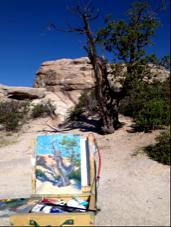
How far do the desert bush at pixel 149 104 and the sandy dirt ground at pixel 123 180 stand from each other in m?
0.42

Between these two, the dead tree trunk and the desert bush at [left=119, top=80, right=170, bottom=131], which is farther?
the dead tree trunk

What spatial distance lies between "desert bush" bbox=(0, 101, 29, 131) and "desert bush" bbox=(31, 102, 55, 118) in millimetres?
465

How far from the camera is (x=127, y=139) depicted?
1082 centimetres

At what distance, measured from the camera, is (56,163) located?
586 cm

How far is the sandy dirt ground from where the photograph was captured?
520 cm

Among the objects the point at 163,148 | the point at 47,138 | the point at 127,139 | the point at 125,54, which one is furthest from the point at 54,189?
the point at 125,54

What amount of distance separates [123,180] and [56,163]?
1.76m

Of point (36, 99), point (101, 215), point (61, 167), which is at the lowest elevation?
point (101, 215)

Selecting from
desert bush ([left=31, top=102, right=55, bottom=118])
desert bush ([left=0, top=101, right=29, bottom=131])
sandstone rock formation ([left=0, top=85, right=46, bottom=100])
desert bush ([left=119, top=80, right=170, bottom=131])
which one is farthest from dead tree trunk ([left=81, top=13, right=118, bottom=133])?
sandstone rock formation ([left=0, top=85, right=46, bottom=100])

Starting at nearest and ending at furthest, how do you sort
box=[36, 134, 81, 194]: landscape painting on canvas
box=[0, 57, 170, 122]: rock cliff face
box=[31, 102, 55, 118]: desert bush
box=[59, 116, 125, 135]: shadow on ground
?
box=[36, 134, 81, 194]: landscape painting on canvas → box=[59, 116, 125, 135]: shadow on ground → box=[31, 102, 55, 118]: desert bush → box=[0, 57, 170, 122]: rock cliff face

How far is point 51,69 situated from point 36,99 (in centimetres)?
414

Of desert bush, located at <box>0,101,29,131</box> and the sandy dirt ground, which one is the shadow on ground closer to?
the sandy dirt ground

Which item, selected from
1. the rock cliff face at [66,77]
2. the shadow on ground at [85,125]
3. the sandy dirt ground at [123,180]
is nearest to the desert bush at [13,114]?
the shadow on ground at [85,125]

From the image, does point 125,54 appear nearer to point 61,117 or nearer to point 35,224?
point 61,117
